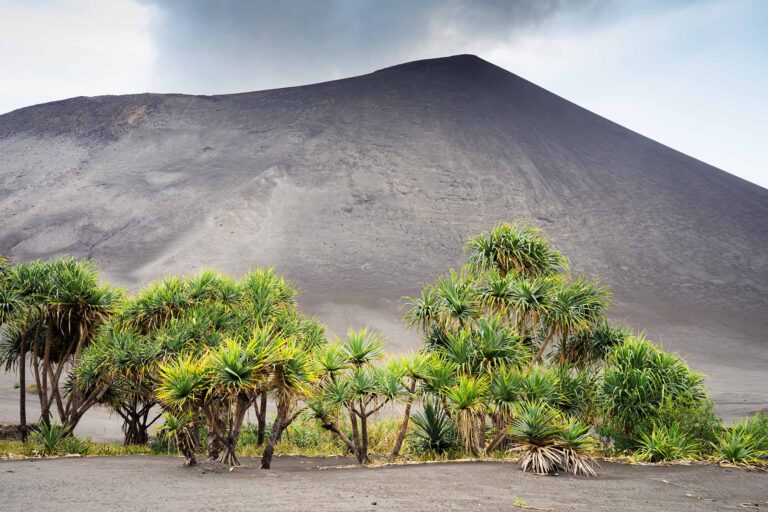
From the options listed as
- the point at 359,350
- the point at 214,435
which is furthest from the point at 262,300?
the point at 214,435

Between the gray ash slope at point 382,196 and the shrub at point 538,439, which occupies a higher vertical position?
the gray ash slope at point 382,196

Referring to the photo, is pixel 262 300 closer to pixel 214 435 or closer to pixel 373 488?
pixel 214 435

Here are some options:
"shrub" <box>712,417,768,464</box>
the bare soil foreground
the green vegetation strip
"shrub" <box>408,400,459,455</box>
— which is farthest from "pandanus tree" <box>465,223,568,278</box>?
the bare soil foreground

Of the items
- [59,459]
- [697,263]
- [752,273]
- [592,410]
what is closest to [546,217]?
[697,263]

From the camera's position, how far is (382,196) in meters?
62.3

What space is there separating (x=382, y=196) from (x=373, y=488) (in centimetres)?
5482

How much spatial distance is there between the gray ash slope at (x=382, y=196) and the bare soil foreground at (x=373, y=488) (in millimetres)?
27846

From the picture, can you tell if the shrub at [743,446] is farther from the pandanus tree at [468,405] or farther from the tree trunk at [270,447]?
the tree trunk at [270,447]

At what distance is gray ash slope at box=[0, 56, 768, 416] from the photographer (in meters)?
49.8

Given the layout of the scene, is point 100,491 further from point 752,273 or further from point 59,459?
point 752,273

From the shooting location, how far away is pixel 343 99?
269 feet

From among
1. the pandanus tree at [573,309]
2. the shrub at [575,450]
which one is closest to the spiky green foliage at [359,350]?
the shrub at [575,450]

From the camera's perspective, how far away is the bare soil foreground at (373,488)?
7.07 m

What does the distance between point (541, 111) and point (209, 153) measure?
42.8 metres
